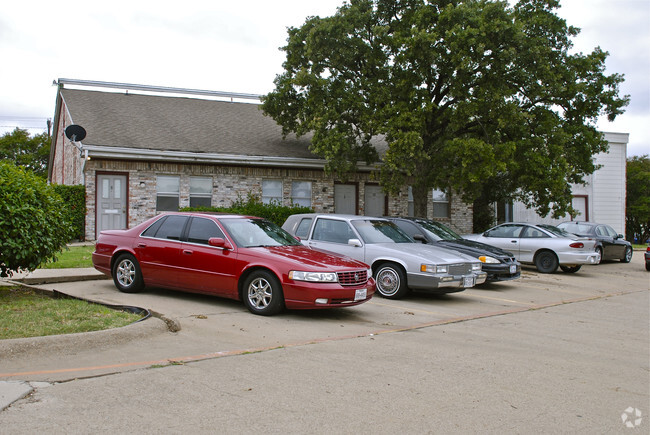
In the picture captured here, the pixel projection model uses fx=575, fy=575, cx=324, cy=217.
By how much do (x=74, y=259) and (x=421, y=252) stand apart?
A: 8.79m

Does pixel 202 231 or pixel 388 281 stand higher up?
pixel 202 231

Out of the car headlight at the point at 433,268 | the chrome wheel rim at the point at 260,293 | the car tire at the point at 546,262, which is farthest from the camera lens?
the car tire at the point at 546,262

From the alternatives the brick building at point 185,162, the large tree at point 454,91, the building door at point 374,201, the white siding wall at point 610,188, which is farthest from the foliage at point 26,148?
the white siding wall at point 610,188

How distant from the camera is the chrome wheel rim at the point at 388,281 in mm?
10602

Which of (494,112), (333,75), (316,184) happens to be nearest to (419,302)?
(494,112)

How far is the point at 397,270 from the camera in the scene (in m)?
10.6

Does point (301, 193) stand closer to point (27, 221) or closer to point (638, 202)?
point (27, 221)

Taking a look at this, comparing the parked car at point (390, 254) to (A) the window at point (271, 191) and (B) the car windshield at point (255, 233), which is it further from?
(A) the window at point (271, 191)

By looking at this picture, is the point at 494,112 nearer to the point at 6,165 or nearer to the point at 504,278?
the point at 504,278

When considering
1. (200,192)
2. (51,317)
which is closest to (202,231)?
(51,317)

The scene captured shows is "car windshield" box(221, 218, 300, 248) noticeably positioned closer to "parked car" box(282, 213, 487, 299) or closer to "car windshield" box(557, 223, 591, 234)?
"parked car" box(282, 213, 487, 299)

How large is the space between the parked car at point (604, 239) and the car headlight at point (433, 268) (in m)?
12.1

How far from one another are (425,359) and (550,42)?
17388 millimetres

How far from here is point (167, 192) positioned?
2094cm
